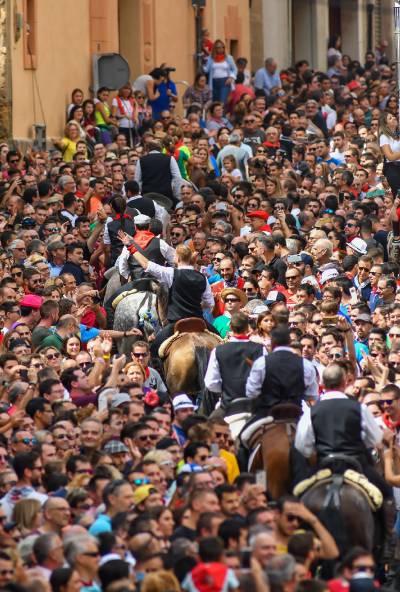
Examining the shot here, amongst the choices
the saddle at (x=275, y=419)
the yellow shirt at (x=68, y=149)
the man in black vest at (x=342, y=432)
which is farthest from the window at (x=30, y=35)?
the man in black vest at (x=342, y=432)

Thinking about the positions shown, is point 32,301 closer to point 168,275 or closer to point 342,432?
point 168,275

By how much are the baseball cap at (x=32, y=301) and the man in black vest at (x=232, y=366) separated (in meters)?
3.78

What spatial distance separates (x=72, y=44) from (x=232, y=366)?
1779 centimetres

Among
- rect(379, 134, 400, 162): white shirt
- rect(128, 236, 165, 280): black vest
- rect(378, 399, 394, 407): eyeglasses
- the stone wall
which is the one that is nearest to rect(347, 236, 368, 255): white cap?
rect(128, 236, 165, 280): black vest

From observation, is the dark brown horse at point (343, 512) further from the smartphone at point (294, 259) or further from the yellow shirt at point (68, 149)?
the yellow shirt at point (68, 149)

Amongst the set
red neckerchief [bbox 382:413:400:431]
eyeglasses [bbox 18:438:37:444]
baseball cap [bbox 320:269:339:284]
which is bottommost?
red neckerchief [bbox 382:413:400:431]

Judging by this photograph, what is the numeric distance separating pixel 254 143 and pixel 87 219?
24.6 feet

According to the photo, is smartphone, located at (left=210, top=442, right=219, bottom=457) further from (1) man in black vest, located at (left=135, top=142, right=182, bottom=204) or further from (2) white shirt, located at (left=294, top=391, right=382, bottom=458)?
(1) man in black vest, located at (left=135, top=142, right=182, bottom=204)

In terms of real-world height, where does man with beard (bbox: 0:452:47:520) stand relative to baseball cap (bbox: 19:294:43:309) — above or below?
below

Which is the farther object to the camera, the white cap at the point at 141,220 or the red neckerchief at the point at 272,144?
the red neckerchief at the point at 272,144

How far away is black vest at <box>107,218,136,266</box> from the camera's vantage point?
24.3 metres

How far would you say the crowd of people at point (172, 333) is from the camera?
13.9 m

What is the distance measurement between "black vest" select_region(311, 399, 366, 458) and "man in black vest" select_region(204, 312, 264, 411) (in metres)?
1.86

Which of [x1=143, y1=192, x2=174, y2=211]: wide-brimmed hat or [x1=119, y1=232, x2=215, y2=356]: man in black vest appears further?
[x1=143, y1=192, x2=174, y2=211]: wide-brimmed hat
